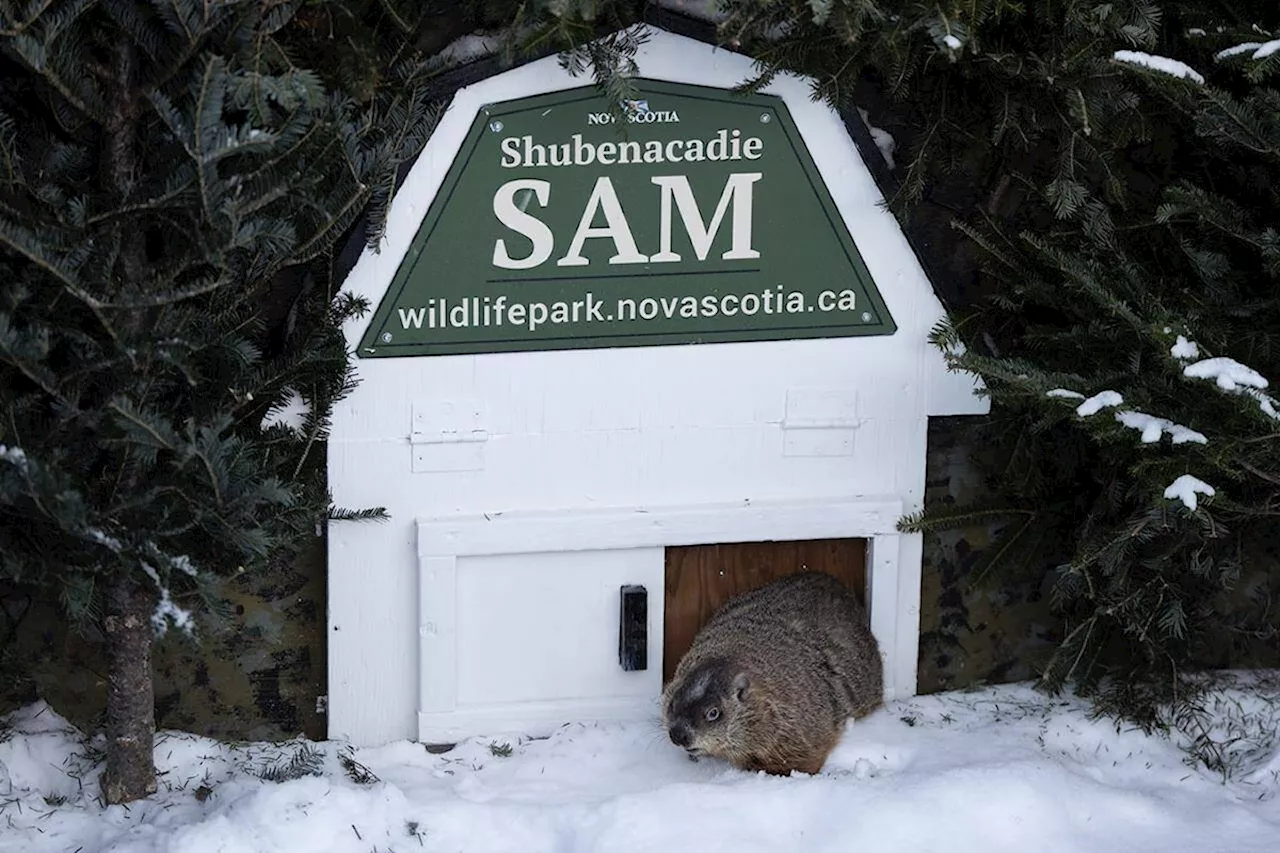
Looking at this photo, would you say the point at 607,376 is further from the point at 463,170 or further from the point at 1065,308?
the point at 1065,308

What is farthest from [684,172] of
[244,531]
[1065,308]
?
[244,531]

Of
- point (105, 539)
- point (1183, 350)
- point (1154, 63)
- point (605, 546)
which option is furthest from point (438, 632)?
point (1154, 63)

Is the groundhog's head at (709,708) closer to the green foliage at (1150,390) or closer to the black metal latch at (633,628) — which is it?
the black metal latch at (633,628)

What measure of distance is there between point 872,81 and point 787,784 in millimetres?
2388

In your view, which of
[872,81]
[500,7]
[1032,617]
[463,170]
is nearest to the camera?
[500,7]

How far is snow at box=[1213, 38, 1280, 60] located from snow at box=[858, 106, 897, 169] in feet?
3.52

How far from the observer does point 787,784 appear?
5246 mm

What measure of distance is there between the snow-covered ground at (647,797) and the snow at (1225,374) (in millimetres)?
1477

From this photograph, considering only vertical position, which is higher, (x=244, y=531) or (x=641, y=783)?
(x=244, y=531)

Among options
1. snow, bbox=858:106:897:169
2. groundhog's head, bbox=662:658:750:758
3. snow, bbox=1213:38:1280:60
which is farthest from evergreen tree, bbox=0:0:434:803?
snow, bbox=1213:38:1280:60

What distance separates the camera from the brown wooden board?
18.6 ft

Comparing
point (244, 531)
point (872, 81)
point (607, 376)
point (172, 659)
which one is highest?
point (872, 81)

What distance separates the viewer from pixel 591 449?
5352mm

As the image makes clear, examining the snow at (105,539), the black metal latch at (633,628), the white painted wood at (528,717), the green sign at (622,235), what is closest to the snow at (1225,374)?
the green sign at (622,235)
